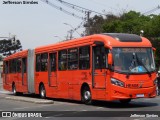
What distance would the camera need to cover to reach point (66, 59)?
21.2m

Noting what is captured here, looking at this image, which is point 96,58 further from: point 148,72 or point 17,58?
point 17,58

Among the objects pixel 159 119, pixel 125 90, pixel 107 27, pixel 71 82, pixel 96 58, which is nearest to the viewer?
pixel 159 119

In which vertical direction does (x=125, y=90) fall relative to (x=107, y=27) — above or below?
below

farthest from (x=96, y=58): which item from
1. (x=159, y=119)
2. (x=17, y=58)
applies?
(x=17, y=58)

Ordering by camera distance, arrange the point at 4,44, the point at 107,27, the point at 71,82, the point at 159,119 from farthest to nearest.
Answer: the point at 4,44 < the point at 107,27 < the point at 71,82 < the point at 159,119

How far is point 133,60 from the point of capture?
57.6 feet

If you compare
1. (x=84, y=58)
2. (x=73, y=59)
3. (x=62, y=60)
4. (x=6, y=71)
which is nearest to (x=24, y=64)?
(x=6, y=71)

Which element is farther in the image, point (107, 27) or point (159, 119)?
point (107, 27)

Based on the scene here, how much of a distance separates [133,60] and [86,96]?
301 centimetres

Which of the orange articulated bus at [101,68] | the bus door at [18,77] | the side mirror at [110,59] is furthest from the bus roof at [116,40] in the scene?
the bus door at [18,77]

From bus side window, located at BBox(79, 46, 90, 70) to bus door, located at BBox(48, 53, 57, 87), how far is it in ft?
10.3

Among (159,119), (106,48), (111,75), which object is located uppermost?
(106,48)

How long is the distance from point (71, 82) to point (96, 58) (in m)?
2.91

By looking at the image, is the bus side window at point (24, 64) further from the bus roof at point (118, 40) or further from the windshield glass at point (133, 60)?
the windshield glass at point (133, 60)
